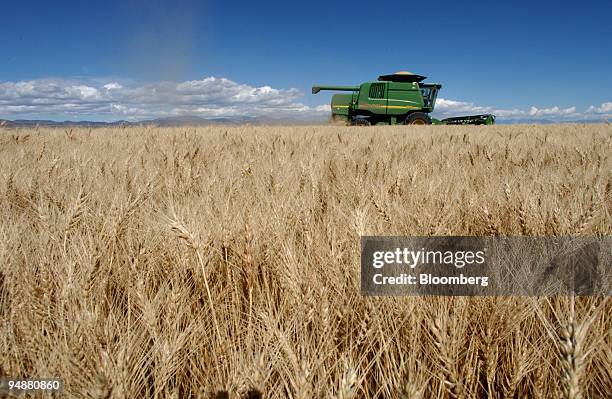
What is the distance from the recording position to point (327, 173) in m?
2.19

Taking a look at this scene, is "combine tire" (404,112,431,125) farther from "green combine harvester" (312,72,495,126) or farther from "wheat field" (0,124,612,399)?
"wheat field" (0,124,612,399)

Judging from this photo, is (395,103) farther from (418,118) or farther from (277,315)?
(277,315)

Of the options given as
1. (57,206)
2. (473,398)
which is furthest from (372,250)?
(57,206)

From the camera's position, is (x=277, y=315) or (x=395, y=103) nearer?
(x=277, y=315)

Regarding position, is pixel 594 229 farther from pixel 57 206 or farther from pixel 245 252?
pixel 57 206

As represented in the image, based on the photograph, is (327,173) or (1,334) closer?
(1,334)

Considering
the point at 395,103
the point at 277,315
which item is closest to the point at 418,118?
the point at 395,103

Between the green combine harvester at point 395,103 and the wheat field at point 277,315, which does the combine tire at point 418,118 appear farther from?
the wheat field at point 277,315

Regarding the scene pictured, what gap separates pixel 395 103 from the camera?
584 inches

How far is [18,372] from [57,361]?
9cm

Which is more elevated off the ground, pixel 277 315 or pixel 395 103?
pixel 395 103

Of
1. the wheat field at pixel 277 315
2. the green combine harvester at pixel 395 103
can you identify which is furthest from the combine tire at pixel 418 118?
the wheat field at pixel 277 315

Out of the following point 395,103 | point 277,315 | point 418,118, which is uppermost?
point 395,103

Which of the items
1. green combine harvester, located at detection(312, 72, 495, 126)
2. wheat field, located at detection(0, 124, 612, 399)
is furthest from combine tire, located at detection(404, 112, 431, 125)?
wheat field, located at detection(0, 124, 612, 399)
